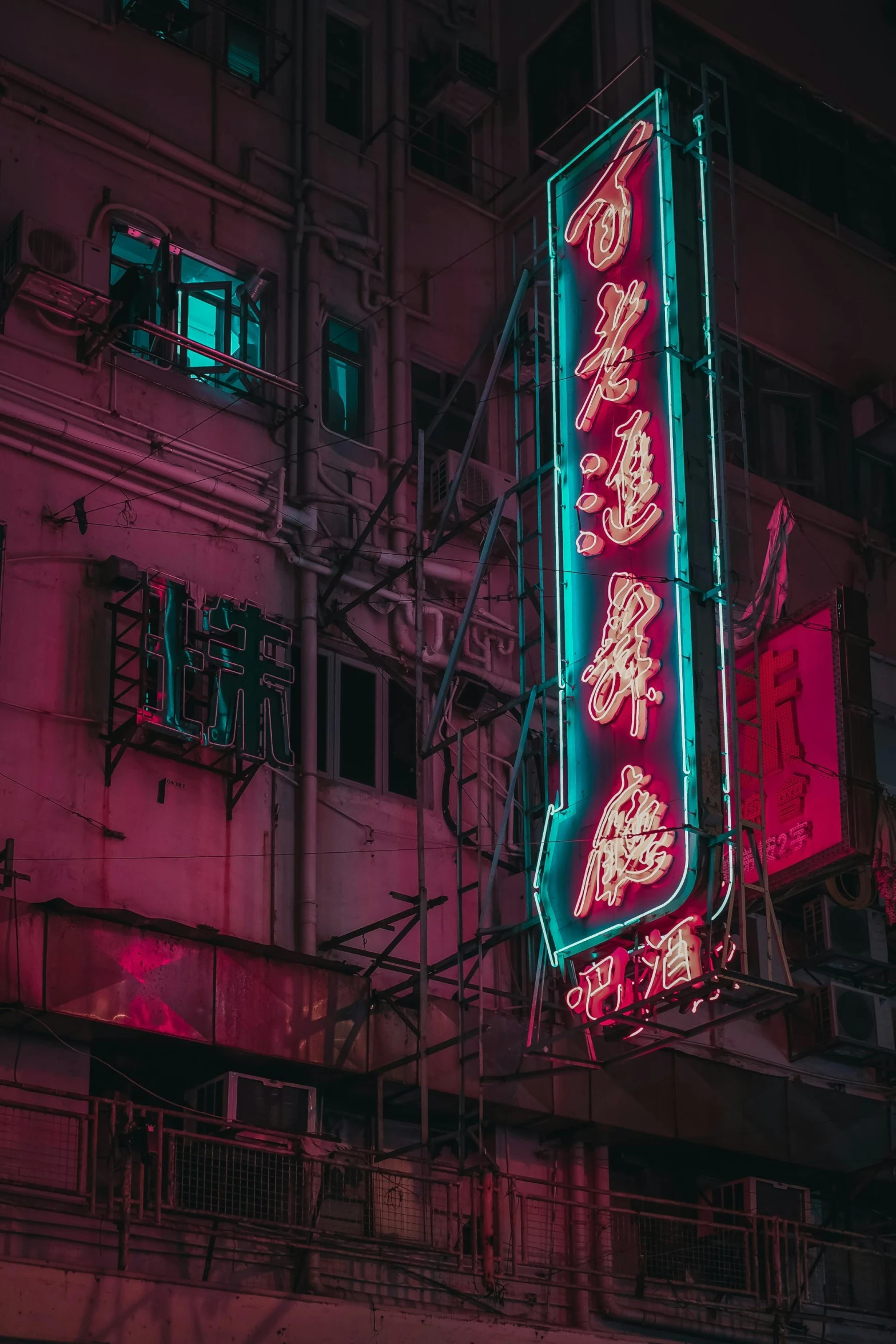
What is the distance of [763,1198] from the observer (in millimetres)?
22375

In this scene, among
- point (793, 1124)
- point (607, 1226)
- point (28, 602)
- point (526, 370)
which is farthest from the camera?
point (526, 370)

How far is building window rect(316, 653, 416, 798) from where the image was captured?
21672 mm

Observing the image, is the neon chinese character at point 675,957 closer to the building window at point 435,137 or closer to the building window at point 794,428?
Answer: the building window at point 794,428

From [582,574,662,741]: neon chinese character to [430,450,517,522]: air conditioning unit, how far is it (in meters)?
4.30

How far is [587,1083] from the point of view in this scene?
21.0 metres

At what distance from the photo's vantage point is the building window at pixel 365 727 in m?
21.7

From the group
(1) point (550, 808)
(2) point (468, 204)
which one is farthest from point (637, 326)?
(2) point (468, 204)

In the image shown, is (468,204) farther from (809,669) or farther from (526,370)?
(809,669)

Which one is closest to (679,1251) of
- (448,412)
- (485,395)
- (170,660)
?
(170,660)

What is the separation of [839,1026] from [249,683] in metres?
8.73

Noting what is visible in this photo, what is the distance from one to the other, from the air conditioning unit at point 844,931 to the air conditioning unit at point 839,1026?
0.57 m

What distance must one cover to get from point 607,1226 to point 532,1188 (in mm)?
943

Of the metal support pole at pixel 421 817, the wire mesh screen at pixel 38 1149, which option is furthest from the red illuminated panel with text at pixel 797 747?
the wire mesh screen at pixel 38 1149

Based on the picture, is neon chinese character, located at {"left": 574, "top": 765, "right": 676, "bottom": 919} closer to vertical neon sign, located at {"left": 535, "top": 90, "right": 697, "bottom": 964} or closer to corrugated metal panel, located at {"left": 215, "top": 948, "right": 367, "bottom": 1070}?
vertical neon sign, located at {"left": 535, "top": 90, "right": 697, "bottom": 964}
